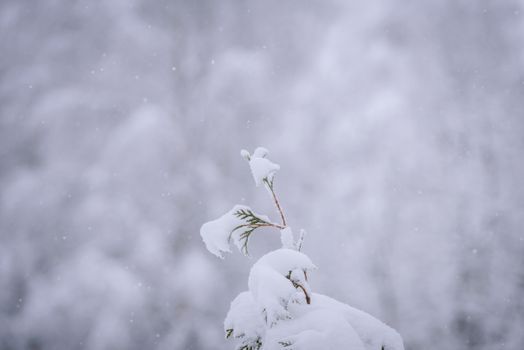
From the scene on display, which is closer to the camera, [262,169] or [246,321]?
[246,321]

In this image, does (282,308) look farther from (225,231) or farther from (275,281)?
(225,231)

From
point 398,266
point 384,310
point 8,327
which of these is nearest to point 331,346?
point 384,310

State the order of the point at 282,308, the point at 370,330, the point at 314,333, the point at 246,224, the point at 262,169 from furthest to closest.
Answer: the point at 246,224
the point at 262,169
the point at 370,330
the point at 314,333
the point at 282,308

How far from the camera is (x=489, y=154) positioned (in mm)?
38219

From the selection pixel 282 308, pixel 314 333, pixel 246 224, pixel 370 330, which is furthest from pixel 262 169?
pixel 370 330

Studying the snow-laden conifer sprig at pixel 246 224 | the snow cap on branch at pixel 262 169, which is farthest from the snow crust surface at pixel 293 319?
the snow cap on branch at pixel 262 169

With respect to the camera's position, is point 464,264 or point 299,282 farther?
point 464,264

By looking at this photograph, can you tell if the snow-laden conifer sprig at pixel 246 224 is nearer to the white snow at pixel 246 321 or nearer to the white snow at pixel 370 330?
the white snow at pixel 246 321

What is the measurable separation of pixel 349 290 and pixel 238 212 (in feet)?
162

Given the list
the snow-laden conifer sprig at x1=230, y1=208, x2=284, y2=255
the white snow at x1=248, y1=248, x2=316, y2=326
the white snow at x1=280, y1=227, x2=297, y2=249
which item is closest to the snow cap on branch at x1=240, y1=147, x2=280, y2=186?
the snow-laden conifer sprig at x1=230, y1=208, x2=284, y2=255

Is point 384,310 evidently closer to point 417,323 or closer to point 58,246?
point 417,323

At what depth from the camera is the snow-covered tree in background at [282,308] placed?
1.78 meters

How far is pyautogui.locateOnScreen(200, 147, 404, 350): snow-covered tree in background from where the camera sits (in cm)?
178

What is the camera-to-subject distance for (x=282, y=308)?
1.72 metres
